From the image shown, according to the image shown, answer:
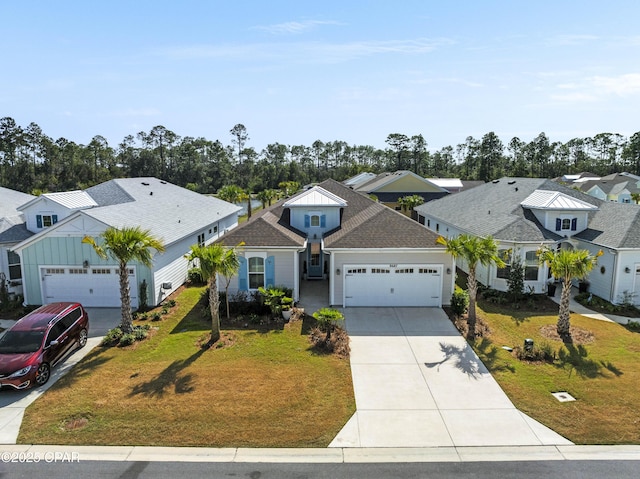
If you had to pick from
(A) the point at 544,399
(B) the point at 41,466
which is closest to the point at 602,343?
(A) the point at 544,399

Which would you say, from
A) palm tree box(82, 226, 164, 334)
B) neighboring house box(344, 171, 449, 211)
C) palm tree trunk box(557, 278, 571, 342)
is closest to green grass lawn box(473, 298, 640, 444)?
palm tree trunk box(557, 278, 571, 342)

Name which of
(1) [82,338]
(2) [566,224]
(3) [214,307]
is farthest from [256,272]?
(2) [566,224]

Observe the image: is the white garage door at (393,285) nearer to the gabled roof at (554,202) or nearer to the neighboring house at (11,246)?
the gabled roof at (554,202)

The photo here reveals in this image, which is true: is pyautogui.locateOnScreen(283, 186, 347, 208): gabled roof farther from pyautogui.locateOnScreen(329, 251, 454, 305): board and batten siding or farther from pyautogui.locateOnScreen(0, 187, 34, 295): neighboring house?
pyautogui.locateOnScreen(0, 187, 34, 295): neighboring house

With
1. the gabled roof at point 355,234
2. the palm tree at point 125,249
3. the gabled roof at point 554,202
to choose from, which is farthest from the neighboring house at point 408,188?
the palm tree at point 125,249

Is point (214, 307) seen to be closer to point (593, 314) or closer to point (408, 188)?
point (593, 314)

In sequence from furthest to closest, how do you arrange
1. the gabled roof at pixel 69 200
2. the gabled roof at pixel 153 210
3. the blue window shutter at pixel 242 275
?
the gabled roof at pixel 69 200 → the gabled roof at pixel 153 210 → the blue window shutter at pixel 242 275
